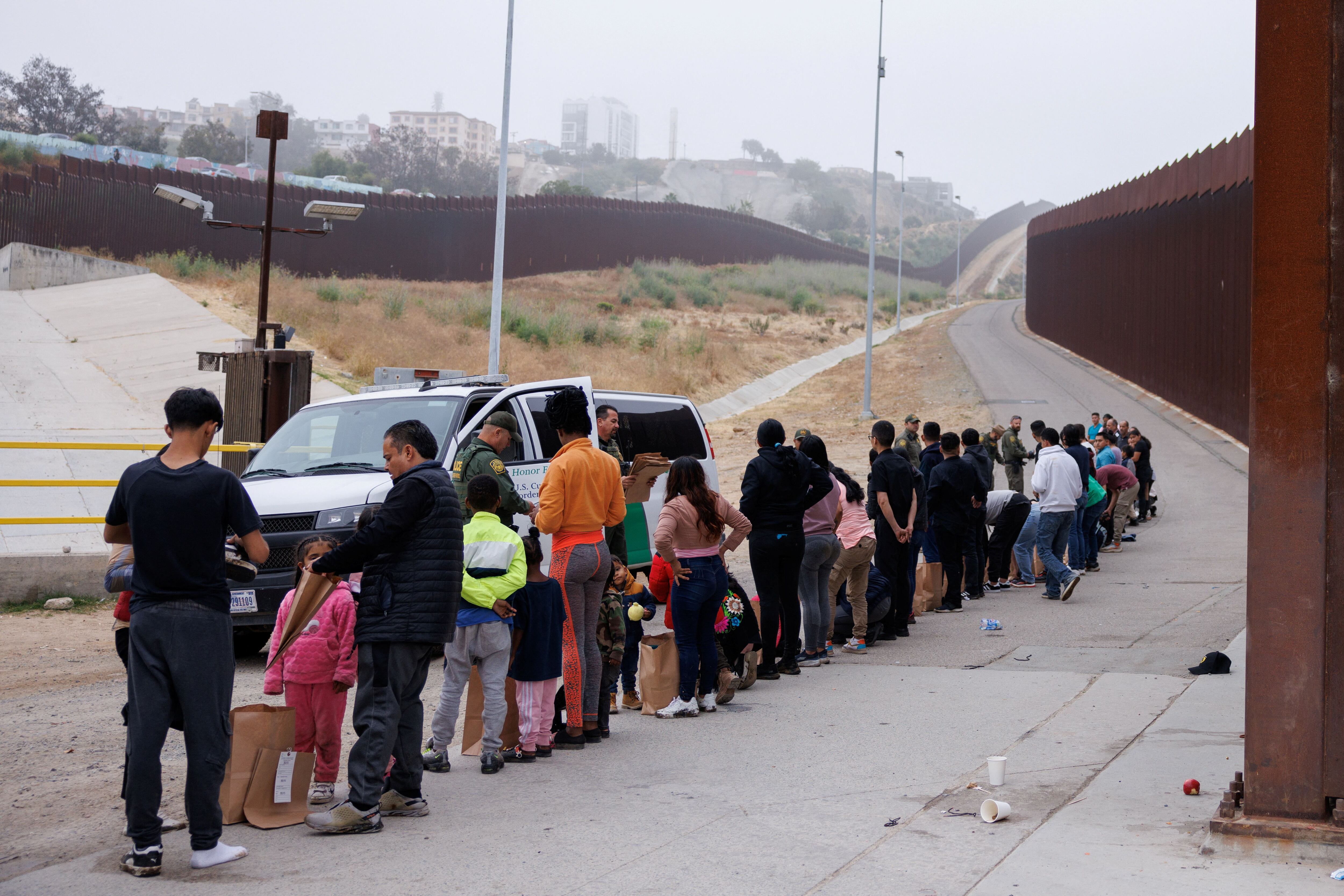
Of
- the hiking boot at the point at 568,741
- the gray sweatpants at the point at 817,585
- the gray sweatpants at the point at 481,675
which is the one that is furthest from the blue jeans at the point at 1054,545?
the gray sweatpants at the point at 481,675

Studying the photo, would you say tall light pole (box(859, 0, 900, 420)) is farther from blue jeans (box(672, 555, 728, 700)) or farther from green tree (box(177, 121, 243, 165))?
green tree (box(177, 121, 243, 165))

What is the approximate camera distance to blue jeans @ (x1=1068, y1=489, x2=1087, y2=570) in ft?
47.5

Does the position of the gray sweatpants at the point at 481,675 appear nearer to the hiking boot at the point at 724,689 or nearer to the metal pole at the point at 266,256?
the hiking boot at the point at 724,689

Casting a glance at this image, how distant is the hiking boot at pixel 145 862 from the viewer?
15.5 ft

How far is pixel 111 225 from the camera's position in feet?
133

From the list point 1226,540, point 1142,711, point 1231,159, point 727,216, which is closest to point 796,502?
point 1142,711

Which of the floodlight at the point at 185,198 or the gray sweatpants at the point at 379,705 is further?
the floodlight at the point at 185,198

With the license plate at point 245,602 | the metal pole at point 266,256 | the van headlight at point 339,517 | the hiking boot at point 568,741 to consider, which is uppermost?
the metal pole at point 266,256

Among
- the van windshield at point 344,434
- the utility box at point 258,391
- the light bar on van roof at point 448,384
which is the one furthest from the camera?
the utility box at point 258,391

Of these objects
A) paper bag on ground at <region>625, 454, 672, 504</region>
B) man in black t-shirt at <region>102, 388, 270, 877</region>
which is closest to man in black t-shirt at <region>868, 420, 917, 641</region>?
paper bag on ground at <region>625, 454, 672, 504</region>

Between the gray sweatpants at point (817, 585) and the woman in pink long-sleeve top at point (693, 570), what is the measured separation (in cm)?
142

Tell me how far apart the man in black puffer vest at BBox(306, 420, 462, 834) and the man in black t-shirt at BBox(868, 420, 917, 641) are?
18.3ft

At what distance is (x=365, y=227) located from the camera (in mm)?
48375

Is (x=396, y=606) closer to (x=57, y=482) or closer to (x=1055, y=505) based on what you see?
(x=57, y=482)
